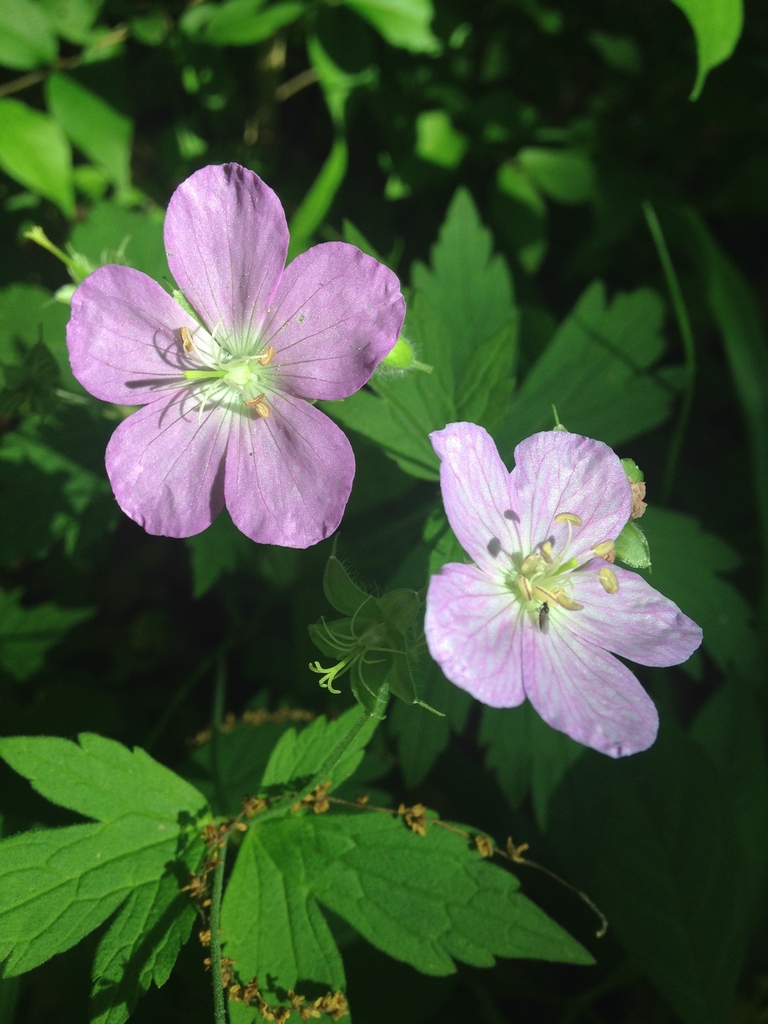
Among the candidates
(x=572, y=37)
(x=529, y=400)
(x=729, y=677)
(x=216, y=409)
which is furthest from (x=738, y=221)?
(x=216, y=409)

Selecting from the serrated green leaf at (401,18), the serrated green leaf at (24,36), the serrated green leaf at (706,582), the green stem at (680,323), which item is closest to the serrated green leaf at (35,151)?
the serrated green leaf at (24,36)

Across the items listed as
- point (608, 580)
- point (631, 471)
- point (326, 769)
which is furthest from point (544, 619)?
point (326, 769)

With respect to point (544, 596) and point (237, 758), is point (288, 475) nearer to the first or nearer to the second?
point (544, 596)

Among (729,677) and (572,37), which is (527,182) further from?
(729,677)

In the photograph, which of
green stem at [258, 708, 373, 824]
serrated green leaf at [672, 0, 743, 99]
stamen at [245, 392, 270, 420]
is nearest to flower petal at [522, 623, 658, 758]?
green stem at [258, 708, 373, 824]

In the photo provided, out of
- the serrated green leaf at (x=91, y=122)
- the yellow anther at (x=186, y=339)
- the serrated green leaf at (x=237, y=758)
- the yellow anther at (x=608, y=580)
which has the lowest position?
the serrated green leaf at (x=237, y=758)

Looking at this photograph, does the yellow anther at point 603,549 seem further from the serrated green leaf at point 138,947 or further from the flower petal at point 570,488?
the serrated green leaf at point 138,947
